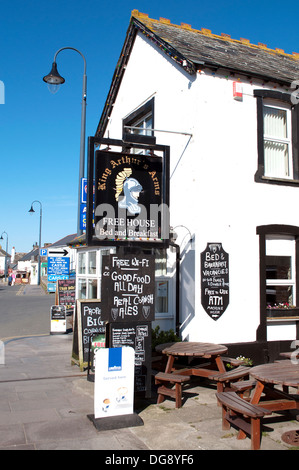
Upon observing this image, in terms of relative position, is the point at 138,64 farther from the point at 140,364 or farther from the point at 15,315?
the point at 15,315

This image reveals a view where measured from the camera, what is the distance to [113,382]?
5281mm

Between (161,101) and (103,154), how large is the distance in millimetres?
3501

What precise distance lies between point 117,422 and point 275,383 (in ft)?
6.23

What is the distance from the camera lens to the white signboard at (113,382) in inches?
205

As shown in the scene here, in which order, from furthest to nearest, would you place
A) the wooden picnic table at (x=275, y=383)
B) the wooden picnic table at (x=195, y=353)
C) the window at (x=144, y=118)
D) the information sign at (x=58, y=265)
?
the information sign at (x=58, y=265) < the window at (x=144, y=118) < the wooden picnic table at (x=195, y=353) < the wooden picnic table at (x=275, y=383)

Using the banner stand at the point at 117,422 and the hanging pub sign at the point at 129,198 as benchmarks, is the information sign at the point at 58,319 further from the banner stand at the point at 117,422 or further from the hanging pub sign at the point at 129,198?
the banner stand at the point at 117,422

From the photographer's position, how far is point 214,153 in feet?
27.1

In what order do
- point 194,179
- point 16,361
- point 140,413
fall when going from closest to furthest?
1. point 140,413
2. point 194,179
3. point 16,361

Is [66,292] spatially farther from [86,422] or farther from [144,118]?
[86,422]

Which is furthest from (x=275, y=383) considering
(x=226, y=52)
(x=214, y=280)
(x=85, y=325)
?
(x=226, y=52)

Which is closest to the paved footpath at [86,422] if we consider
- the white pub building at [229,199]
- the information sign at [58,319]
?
the white pub building at [229,199]

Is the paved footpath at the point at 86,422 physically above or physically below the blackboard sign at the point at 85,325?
below

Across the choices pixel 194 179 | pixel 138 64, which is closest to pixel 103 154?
pixel 194 179

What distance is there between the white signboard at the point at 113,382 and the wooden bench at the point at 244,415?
1131mm
